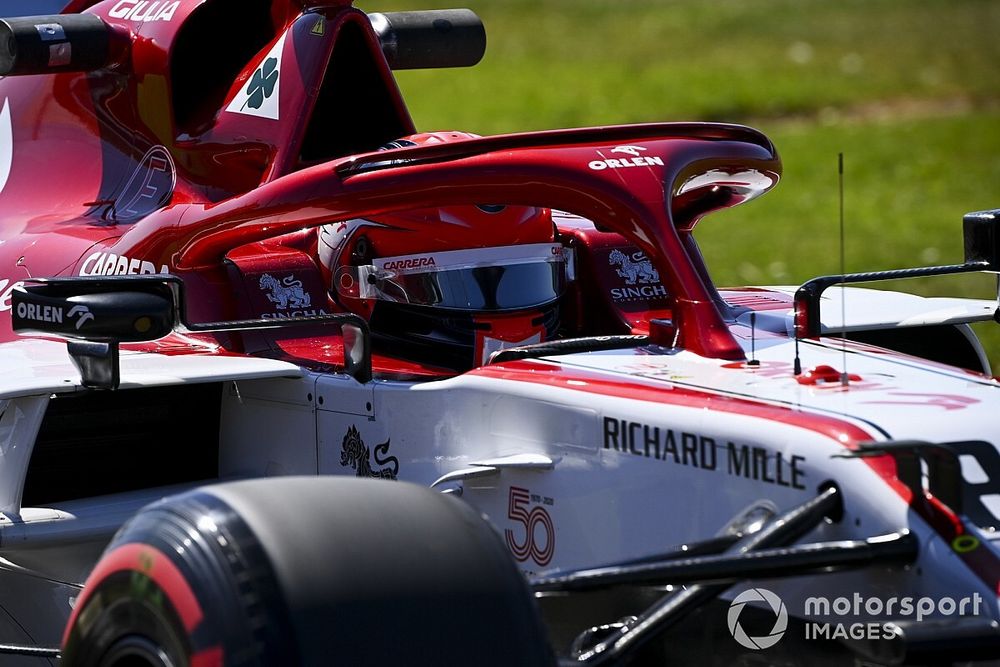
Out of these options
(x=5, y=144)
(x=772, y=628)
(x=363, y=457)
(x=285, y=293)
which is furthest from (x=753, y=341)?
(x=5, y=144)

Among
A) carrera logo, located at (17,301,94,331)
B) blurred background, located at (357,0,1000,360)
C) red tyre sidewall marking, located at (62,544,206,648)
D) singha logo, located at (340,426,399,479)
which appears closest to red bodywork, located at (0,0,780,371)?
singha logo, located at (340,426,399,479)

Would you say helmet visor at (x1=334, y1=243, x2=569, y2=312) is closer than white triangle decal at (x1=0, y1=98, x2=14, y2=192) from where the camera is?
Yes

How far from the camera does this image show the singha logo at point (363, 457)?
458 centimetres

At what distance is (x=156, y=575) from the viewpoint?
136 inches

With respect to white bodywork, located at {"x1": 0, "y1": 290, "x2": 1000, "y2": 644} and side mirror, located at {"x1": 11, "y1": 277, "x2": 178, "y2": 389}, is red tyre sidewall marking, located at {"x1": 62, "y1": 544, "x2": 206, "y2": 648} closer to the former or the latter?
side mirror, located at {"x1": 11, "y1": 277, "x2": 178, "y2": 389}

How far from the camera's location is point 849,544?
3479 millimetres

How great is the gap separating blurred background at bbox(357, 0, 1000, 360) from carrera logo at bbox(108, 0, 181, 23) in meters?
5.88

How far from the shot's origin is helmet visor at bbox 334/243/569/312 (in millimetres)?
5152

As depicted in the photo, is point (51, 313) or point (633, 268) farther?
point (633, 268)

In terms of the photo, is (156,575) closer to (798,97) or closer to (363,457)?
(363,457)

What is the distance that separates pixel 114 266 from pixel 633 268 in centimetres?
169

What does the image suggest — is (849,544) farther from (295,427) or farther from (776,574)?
(295,427)

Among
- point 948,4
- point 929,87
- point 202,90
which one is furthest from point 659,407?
point 948,4

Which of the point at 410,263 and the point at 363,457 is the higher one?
the point at 410,263
